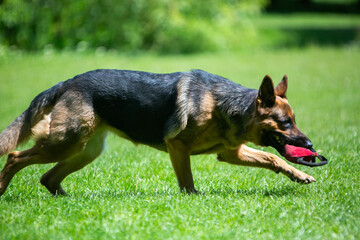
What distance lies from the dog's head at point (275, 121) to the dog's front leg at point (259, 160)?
497mm

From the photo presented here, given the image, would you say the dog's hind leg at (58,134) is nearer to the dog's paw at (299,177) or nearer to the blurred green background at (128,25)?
the dog's paw at (299,177)

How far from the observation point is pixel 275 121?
5062 millimetres

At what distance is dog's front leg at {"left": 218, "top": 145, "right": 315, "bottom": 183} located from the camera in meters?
5.51

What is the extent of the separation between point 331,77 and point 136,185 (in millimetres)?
12225

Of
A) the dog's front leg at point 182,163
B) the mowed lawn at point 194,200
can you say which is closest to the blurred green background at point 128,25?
the mowed lawn at point 194,200

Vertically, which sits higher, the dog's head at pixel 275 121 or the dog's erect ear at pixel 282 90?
the dog's erect ear at pixel 282 90

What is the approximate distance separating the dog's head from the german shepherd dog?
0.4 inches

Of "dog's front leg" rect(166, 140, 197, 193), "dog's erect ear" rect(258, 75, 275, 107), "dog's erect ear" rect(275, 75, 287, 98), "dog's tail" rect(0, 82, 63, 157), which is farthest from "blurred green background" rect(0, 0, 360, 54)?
"dog's erect ear" rect(258, 75, 275, 107)

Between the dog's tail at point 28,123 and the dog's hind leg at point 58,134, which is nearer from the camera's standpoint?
the dog's hind leg at point 58,134

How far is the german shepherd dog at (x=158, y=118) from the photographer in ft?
17.0

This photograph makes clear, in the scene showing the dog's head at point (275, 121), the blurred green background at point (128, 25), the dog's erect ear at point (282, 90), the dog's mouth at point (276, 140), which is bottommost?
the blurred green background at point (128, 25)

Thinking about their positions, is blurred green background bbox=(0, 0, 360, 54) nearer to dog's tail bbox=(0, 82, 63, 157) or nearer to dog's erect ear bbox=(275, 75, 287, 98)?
dog's tail bbox=(0, 82, 63, 157)

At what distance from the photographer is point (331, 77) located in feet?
53.3

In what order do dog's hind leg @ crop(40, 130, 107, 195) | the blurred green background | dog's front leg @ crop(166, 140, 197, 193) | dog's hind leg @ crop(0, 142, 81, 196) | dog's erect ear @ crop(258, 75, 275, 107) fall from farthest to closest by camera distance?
the blurred green background, dog's hind leg @ crop(40, 130, 107, 195), dog's front leg @ crop(166, 140, 197, 193), dog's hind leg @ crop(0, 142, 81, 196), dog's erect ear @ crop(258, 75, 275, 107)
